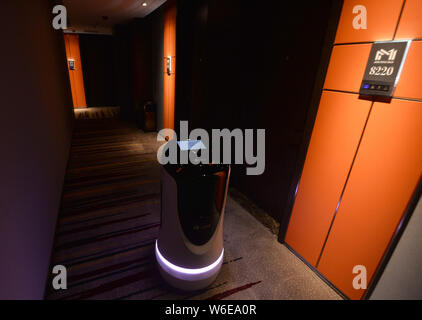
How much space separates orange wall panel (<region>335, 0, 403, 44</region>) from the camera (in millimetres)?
1448

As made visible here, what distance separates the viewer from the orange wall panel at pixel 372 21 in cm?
145

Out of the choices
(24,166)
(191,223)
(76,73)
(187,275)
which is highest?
(76,73)

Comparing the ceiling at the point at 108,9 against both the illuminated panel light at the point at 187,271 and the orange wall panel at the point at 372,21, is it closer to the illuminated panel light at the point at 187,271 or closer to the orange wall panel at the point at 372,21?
the orange wall panel at the point at 372,21

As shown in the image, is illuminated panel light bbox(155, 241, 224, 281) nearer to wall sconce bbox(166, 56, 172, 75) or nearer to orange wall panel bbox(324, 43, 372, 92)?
orange wall panel bbox(324, 43, 372, 92)

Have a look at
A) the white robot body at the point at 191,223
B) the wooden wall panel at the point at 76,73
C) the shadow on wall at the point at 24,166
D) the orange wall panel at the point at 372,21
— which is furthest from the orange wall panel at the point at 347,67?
the wooden wall panel at the point at 76,73

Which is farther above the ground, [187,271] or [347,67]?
[347,67]

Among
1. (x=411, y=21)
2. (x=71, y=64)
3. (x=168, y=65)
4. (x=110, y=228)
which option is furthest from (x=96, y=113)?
(x=411, y=21)

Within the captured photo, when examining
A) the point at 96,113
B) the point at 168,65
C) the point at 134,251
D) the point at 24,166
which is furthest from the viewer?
the point at 96,113

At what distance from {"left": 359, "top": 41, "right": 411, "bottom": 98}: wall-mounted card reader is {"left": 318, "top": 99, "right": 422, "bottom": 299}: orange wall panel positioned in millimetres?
114

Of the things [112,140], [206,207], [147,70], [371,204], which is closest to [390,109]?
[371,204]

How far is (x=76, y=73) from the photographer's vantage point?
9141 millimetres

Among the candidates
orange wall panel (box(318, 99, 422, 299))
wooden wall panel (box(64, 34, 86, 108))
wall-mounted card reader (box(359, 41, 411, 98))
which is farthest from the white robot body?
wooden wall panel (box(64, 34, 86, 108))

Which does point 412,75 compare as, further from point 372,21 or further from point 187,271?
point 187,271

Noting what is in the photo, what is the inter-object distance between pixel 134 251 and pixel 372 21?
2784mm
